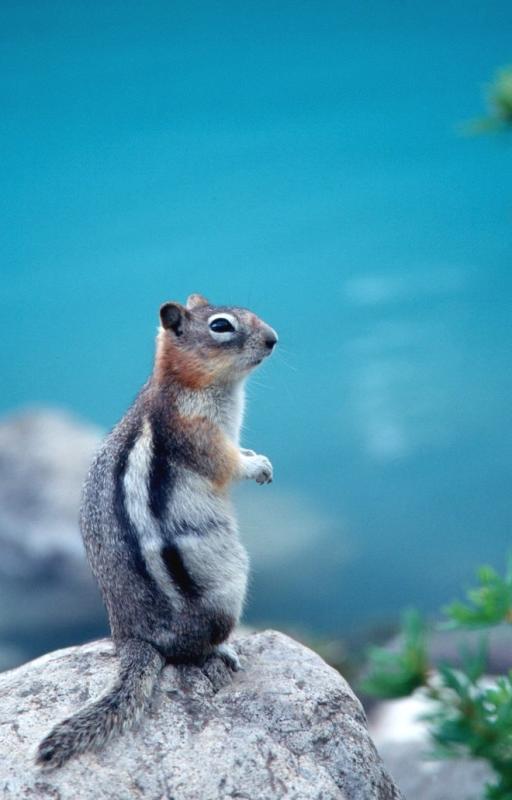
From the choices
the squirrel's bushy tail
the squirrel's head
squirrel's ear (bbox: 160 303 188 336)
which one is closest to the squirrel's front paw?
the squirrel's head

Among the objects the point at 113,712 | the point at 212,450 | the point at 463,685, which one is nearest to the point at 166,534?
the point at 212,450

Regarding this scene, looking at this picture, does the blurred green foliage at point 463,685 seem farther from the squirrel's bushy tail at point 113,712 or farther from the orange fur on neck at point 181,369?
the orange fur on neck at point 181,369

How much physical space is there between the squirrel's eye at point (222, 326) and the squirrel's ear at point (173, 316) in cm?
16

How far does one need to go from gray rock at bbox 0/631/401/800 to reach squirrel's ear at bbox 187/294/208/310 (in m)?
1.68

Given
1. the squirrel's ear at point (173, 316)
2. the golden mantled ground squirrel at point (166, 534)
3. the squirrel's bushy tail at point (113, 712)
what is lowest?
the squirrel's bushy tail at point (113, 712)

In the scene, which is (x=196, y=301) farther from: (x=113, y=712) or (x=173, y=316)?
(x=113, y=712)

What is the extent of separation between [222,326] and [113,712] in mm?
1841

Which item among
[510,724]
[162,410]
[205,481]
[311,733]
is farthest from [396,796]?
[510,724]

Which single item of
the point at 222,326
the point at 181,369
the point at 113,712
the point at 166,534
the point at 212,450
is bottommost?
the point at 113,712

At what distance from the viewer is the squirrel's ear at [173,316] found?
463 cm

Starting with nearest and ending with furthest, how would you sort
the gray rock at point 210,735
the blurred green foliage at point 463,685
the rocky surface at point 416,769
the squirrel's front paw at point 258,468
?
the blurred green foliage at point 463,685, the gray rock at point 210,735, the squirrel's front paw at point 258,468, the rocky surface at point 416,769

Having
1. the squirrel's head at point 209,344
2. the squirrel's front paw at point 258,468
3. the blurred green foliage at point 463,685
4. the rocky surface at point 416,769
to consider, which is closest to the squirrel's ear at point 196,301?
the squirrel's head at point 209,344

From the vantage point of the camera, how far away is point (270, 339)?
15.2 ft

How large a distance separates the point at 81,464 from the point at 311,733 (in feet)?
20.8
